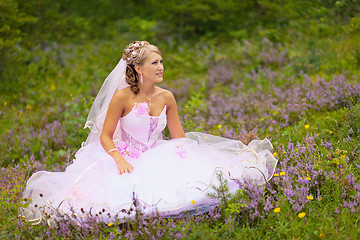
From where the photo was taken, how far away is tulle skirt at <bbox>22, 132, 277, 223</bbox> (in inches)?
126

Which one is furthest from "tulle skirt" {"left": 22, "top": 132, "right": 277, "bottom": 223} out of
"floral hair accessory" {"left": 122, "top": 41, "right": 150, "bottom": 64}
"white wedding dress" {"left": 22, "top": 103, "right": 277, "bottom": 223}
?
"floral hair accessory" {"left": 122, "top": 41, "right": 150, "bottom": 64}

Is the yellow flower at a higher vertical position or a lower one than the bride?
lower

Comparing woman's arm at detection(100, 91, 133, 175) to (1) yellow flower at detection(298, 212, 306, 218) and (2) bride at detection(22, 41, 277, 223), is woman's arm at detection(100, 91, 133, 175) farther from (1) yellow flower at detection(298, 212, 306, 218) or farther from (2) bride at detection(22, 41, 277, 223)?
(1) yellow flower at detection(298, 212, 306, 218)

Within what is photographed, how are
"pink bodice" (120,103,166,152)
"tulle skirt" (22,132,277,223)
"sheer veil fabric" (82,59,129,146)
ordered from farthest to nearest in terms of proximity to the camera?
"sheer veil fabric" (82,59,129,146) → "pink bodice" (120,103,166,152) → "tulle skirt" (22,132,277,223)

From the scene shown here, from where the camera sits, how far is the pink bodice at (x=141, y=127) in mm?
3818

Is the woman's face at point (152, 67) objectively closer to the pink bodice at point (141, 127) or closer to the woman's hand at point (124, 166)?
the pink bodice at point (141, 127)

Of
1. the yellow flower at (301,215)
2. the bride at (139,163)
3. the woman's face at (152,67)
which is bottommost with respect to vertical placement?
the yellow flower at (301,215)

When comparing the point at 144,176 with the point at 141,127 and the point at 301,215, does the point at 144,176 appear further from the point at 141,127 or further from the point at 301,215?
the point at 301,215

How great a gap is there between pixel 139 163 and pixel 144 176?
0.79ft

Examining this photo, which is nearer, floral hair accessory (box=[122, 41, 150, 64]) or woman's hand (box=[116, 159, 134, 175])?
woman's hand (box=[116, 159, 134, 175])

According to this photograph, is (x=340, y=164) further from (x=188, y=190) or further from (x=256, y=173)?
(x=188, y=190)

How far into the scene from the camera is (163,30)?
10.4 metres

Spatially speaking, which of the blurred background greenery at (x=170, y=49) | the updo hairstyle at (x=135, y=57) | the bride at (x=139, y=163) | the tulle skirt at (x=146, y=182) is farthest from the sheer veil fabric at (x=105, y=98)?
the blurred background greenery at (x=170, y=49)

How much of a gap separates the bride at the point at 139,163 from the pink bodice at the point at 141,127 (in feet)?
0.03
